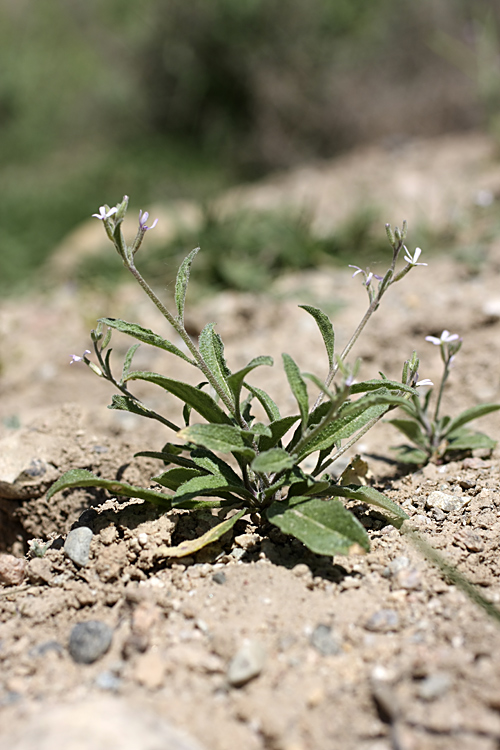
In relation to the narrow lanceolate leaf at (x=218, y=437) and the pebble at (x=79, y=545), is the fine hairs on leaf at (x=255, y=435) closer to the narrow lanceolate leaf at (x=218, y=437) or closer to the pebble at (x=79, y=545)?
the narrow lanceolate leaf at (x=218, y=437)

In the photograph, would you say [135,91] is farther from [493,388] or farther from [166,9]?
[493,388]

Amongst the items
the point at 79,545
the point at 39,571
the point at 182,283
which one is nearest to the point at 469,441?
the point at 182,283

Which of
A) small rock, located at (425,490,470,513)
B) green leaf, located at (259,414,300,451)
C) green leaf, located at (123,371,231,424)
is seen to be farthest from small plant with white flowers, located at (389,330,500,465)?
green leaf, located at (123,371,231,424)

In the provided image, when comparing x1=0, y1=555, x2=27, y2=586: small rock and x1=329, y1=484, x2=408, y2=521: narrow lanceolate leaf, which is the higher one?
x1=329, y1=484, x2=408, y2=521: narrow lanceolate leaf

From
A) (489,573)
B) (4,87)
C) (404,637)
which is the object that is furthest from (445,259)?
(4,87)

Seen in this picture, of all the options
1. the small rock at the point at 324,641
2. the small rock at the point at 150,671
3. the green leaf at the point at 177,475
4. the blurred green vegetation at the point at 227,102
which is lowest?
the small rock at the point at 150,671

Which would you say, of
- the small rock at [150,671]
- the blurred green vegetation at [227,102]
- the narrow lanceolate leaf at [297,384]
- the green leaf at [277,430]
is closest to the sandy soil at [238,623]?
the small rock at [150,671]

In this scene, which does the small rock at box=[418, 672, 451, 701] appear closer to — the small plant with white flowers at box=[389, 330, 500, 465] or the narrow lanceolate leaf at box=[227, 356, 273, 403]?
the narrow lanceolate leaf at box=[227, 356, 273, 403]
